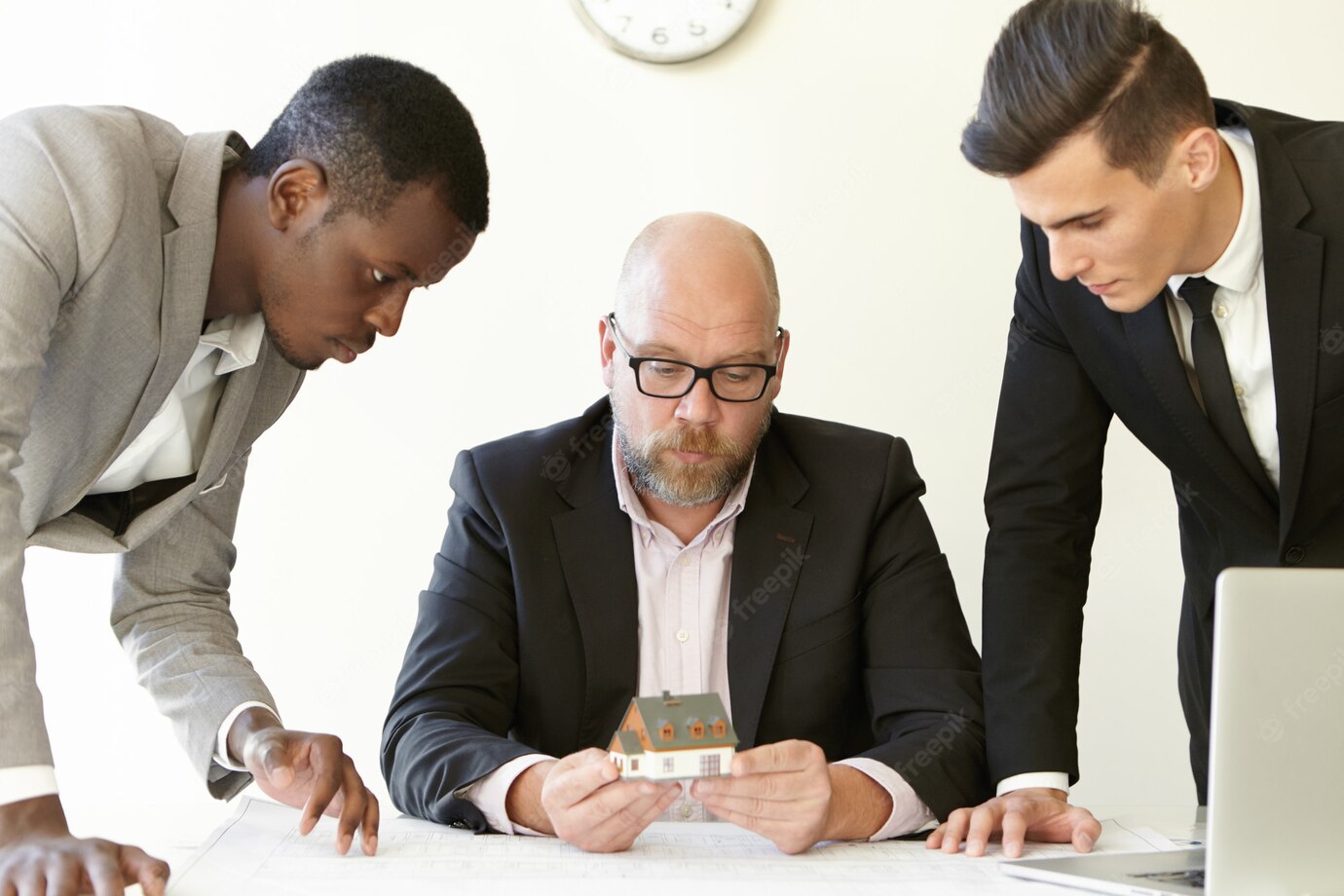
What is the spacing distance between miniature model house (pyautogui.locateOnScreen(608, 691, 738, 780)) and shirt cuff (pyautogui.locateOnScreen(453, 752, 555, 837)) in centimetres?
35

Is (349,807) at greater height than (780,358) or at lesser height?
lesser

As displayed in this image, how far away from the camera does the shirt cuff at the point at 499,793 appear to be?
196 centimetres

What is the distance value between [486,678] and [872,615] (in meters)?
0.75

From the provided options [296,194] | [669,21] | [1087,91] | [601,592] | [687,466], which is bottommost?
[601,592]

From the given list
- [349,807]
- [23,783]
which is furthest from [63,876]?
[349,807]

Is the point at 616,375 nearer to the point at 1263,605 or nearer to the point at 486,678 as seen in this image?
the point at 486,678

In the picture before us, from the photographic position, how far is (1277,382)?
206 cm

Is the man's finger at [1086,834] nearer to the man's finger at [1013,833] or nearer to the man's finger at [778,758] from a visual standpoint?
the man's finger at [1013,833]

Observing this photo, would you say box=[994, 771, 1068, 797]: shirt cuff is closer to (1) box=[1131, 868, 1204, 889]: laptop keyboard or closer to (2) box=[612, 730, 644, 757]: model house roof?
(1) box=[1131, 868, 1204, 889]: laptop keyboard

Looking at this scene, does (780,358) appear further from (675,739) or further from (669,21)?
(669,21)

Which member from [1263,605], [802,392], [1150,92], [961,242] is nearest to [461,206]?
[1150,92]

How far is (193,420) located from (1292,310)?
1.85 metres

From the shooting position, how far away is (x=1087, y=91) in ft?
6.41

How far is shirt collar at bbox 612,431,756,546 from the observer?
2539 mm
